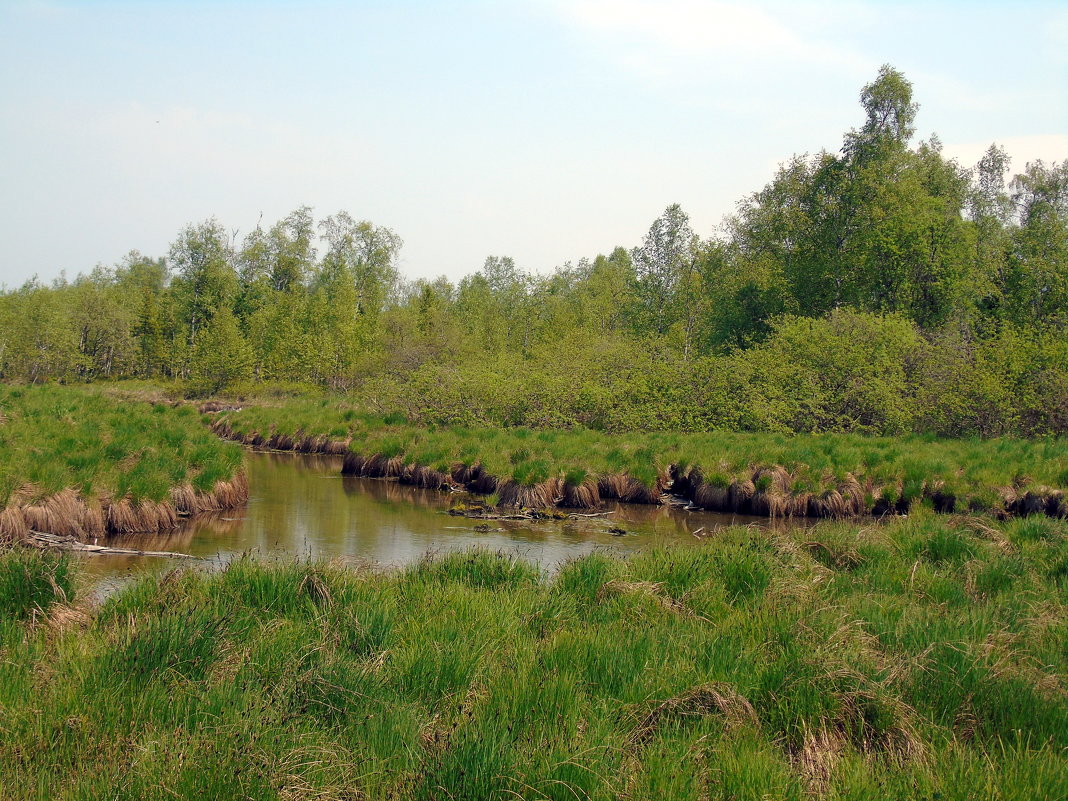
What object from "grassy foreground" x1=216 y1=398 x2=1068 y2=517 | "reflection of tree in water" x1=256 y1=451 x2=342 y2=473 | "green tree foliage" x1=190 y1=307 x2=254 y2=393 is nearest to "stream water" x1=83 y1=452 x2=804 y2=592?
"grassy foreground" x1=216 y1=398 x2=1068 y2=517

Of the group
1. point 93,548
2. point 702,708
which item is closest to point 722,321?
point 93,548

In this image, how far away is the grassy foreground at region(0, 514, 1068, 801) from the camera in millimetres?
4059

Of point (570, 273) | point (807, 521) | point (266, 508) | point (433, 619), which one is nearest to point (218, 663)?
point (433, 619)

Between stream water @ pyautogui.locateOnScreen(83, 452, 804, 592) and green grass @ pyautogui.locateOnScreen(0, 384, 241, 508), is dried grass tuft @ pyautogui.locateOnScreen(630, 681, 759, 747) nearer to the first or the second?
stream water @ pyautogui.locateOnScreen(83, 452, 804, 592)

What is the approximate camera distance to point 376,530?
48.4ft

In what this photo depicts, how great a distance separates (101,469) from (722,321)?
3364 centimetres

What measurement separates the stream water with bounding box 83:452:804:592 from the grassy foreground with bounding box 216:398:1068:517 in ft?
2.85

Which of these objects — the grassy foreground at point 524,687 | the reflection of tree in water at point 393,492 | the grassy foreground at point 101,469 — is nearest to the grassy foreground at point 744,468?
the reflection of tree in water at point 393,492

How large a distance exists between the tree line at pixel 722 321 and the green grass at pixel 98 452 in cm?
1004

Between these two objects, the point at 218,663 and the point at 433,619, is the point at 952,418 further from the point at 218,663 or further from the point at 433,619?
the point at 218,663

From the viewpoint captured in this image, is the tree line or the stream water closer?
the stream water

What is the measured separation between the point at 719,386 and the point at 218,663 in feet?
76.6

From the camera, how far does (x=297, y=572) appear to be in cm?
718

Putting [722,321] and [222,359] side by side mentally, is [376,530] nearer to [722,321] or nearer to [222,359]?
[722,321]
